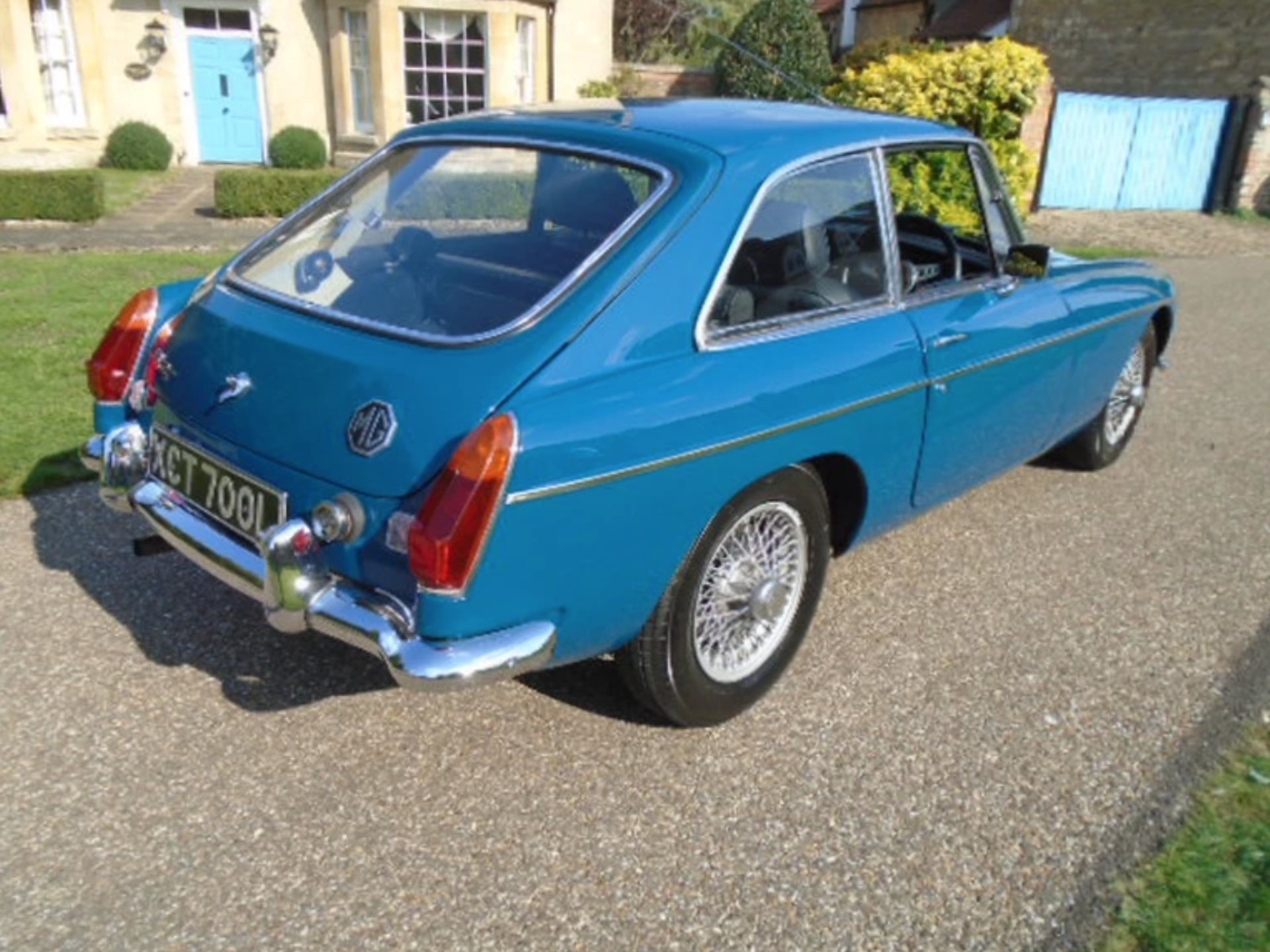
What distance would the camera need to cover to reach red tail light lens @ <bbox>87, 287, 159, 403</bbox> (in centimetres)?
352

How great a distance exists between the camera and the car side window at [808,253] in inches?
124

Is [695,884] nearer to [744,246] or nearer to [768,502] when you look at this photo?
[768,502]

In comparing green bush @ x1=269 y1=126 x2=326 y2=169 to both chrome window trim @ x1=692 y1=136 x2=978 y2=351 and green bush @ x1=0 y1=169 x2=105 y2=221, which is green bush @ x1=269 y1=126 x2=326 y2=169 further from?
chrome window trim @ x1=692 y1=136 x2=978 y2=351

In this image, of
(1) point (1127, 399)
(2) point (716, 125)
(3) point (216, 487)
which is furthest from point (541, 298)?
(1) point (1127, 399)

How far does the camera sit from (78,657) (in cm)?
349

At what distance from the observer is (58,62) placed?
659 inches

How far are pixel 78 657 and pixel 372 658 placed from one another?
0.93 metres

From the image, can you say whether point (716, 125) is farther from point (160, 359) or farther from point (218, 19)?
point (218, 19)

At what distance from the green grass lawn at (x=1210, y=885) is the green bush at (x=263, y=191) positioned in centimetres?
1189

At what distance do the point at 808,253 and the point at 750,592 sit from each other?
110cm

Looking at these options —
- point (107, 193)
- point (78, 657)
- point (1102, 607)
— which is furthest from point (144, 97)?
point (1102, 607)

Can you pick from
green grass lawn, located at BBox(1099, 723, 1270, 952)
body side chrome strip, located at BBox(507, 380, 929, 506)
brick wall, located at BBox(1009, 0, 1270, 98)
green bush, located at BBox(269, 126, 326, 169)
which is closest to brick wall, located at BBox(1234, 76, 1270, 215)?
brick wall, located at BBox(1009, 0, 1270, 98)

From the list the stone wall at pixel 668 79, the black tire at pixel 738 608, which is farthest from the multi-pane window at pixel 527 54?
the black tire at pixel 738 608

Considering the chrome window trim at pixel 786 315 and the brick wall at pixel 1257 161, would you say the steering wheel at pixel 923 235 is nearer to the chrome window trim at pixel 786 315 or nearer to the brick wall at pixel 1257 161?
the chrome window trim at pixel 786 315
